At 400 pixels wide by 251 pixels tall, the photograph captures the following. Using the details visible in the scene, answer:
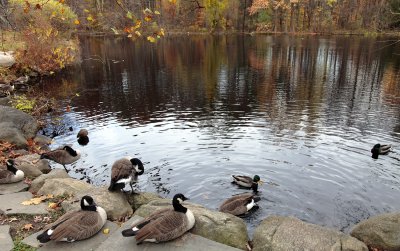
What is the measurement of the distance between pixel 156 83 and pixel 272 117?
15423 millimetres

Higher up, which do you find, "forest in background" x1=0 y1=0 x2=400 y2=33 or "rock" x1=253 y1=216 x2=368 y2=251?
"forest in background" x1=0 y1=0 x2=400 y2=33

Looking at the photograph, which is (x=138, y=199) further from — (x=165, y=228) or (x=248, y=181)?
(x=248, y=181)

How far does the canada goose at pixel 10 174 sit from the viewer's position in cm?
1141

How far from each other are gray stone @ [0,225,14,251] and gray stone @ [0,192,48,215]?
881mm

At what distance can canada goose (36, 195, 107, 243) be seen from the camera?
7453mm

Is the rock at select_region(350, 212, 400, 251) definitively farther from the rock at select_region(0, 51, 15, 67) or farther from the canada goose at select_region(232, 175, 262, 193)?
the rock at select_region(0, 51, 15, 67)

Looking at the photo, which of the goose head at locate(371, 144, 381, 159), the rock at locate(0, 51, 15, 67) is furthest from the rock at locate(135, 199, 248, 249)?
the rock at locate(0, 51, 15, 67)

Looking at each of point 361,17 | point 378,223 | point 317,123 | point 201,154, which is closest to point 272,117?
point 317,123

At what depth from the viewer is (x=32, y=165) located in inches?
535

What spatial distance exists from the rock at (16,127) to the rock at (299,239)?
45.5 ft

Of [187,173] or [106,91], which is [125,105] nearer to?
[106,91]

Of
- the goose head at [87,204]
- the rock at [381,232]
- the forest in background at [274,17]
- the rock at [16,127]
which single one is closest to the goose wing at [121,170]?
the goose head at [87,204]

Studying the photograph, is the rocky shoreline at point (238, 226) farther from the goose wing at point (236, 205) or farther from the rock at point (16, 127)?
the rock at point (16, 127)

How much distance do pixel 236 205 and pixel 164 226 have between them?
4.80m
